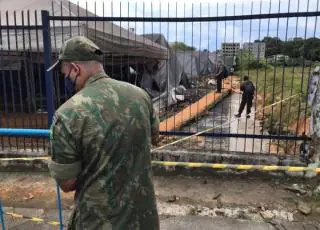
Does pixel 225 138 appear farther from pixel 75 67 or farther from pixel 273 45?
pixel 75 67

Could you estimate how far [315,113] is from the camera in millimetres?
4602

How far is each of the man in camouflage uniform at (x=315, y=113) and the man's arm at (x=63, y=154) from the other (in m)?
3.83

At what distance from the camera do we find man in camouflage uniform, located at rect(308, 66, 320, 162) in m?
4.55

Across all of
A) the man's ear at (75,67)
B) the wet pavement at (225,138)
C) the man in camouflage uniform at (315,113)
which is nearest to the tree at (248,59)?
the man in camouflage uniform at (315,113)

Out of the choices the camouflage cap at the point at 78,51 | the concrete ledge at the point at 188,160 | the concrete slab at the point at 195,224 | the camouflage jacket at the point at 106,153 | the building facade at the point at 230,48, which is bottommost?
the concrete slab at the point at 195,224

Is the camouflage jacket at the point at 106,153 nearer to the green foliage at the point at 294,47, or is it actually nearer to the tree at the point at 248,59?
the tree at the point at 248,59

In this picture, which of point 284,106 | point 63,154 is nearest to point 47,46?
point 63,154

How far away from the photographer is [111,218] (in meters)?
1.85

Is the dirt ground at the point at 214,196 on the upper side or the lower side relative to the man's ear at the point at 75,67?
lower

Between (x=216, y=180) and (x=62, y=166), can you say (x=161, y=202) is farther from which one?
(x=62, y=166)

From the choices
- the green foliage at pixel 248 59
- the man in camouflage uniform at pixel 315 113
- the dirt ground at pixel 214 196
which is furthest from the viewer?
the green foliage at pixel 248 59

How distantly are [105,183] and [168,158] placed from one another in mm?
3404

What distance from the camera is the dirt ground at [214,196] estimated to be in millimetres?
4086

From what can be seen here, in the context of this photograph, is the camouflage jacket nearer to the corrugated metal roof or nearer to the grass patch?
the grass patch
